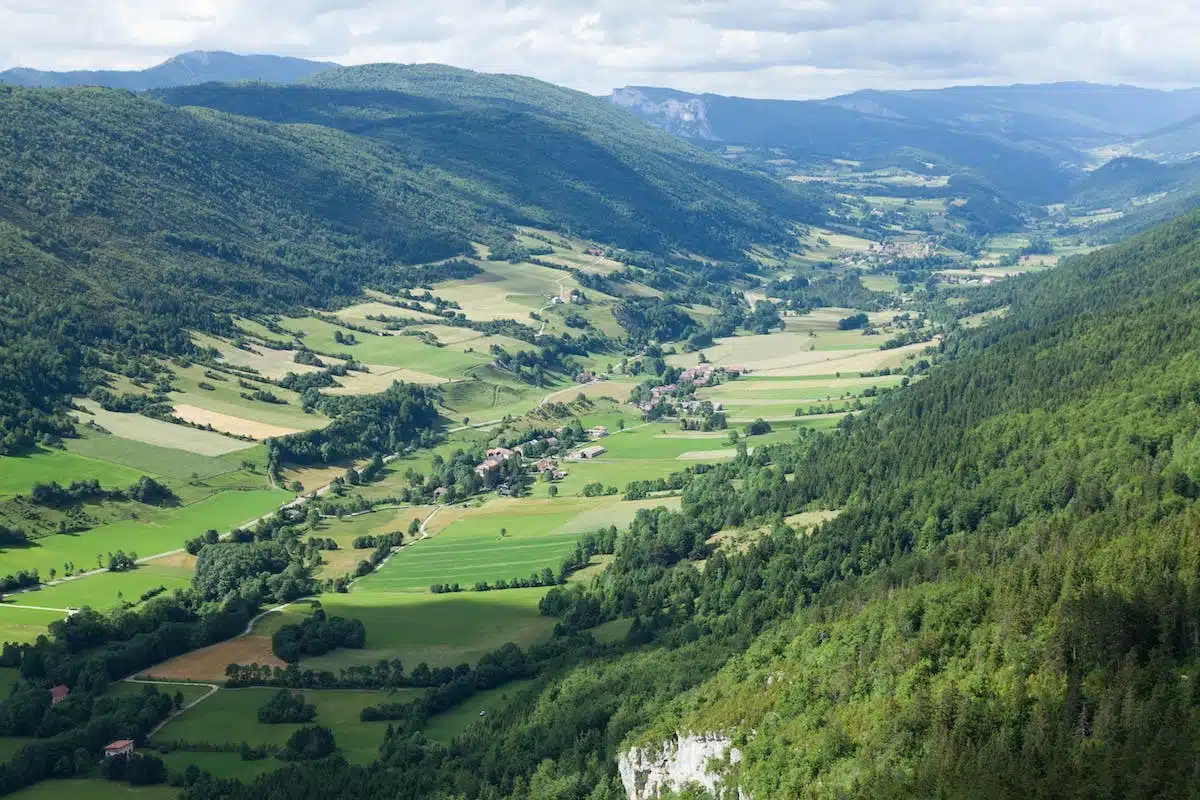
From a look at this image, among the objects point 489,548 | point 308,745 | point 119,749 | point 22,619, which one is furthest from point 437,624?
point 22,619

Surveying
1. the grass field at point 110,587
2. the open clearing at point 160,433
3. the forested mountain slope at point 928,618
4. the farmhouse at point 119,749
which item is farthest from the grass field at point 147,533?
the forested mountain slope at point 928,618

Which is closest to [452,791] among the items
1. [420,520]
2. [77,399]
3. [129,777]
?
[129,777]

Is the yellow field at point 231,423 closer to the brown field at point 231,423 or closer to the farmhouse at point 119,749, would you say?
the brown field at point 231,423

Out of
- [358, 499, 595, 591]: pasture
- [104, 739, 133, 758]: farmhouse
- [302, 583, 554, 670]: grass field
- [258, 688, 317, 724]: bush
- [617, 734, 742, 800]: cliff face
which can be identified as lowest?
[358, 499, 595, 591]: pasture

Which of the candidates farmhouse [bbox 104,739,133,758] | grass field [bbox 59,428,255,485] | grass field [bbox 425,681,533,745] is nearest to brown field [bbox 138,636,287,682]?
farmhouse [bbox 104,739,133,758]

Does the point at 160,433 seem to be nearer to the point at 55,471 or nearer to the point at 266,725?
the point at 55,471

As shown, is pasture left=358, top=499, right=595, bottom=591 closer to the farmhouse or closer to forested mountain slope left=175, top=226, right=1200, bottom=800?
forested mountain slope left=175, top=226, right=1200, bottom=800
